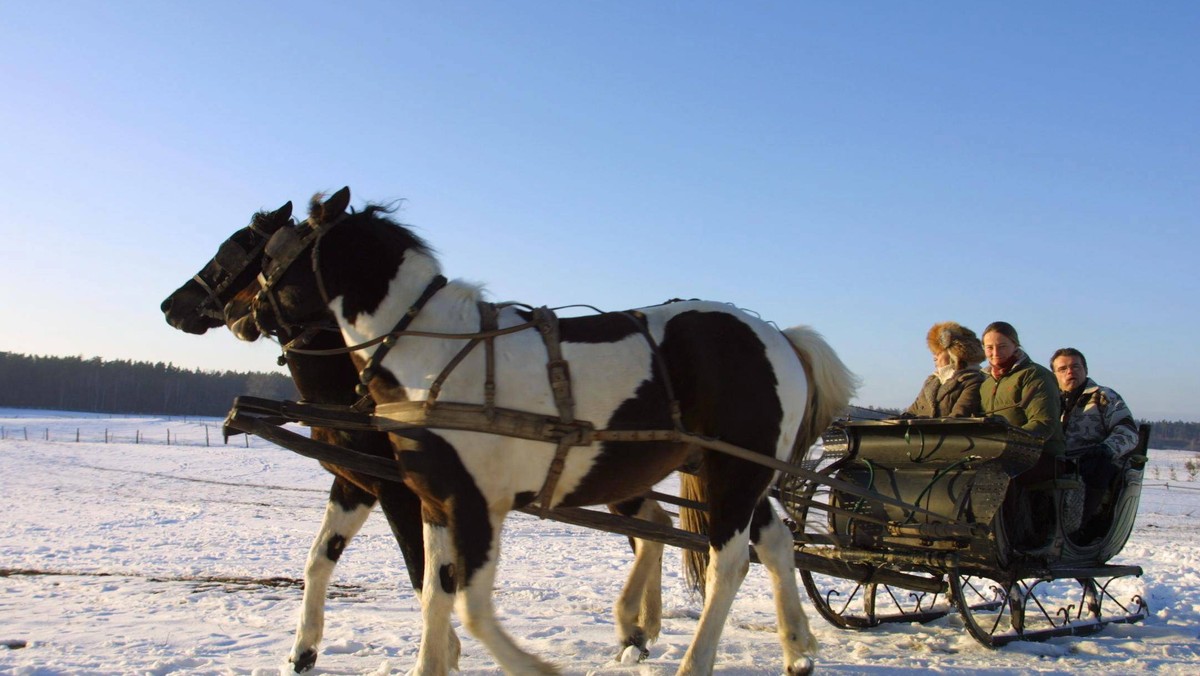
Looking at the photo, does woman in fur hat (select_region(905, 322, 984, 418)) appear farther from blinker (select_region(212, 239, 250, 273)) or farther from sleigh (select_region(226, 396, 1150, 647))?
blinker (select_region(212, 239, 250, 273))

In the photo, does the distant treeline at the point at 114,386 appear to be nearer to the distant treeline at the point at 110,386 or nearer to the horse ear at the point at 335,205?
the distant treeline at the point at 110,386

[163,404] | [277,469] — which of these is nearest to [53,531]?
[277,469]

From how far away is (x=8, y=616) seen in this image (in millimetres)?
5570

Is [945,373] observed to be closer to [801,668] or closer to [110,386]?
[801,668]

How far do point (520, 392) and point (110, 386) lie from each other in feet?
345

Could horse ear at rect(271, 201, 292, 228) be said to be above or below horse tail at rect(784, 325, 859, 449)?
above

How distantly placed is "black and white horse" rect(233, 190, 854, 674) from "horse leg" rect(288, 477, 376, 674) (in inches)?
41.8

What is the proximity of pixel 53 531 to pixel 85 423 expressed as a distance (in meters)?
58.0

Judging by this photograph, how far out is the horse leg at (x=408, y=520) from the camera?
427 cm

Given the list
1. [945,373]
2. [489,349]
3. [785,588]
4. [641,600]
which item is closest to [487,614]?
[489,349]

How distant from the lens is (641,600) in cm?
526

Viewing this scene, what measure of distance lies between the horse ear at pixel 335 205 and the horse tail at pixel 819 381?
2441mm

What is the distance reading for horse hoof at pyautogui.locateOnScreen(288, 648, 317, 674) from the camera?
14.5 ft

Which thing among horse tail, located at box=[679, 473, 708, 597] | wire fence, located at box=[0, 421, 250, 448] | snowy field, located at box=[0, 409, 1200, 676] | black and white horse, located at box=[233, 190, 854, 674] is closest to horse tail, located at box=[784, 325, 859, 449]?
black and white horse, located at box=[233, 190, 854, 674]
